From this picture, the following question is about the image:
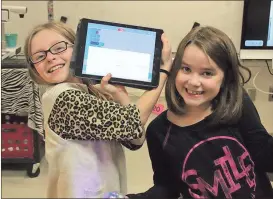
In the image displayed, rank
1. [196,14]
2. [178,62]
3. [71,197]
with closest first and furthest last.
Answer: [71,197], [178,62], [196,14]

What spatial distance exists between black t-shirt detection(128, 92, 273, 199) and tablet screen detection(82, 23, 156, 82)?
145mm

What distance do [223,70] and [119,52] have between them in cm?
21

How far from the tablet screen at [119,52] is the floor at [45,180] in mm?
116

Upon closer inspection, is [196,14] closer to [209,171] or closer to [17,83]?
[17,83]

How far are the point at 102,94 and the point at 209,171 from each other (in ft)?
0.81

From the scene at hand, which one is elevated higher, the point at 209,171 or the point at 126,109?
the point at 126,109

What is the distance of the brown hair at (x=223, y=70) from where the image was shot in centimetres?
70

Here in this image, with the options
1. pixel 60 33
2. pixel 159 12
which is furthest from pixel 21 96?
pixel 159 12

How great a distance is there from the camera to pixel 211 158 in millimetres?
724

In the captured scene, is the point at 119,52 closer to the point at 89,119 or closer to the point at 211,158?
the point at 89,119

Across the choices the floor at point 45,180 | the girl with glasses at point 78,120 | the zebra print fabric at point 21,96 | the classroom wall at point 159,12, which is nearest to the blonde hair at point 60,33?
the girl with glasses at point 78,120

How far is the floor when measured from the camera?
64 centimetres

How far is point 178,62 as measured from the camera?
2.31 ft

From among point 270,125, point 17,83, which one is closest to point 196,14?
point 17,83
